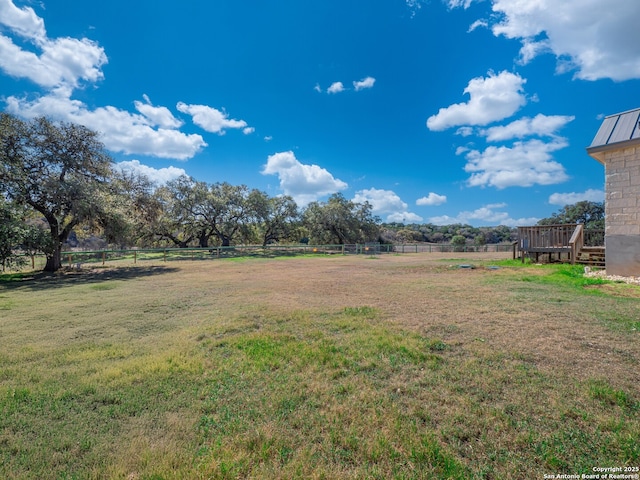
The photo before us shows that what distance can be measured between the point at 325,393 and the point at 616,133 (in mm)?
12431

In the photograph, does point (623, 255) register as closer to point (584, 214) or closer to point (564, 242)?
point (564, 242)

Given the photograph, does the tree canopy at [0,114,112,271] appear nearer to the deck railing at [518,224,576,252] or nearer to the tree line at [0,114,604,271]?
the tree line at [0,114,604,271]

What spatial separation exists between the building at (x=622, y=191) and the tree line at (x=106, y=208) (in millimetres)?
20904

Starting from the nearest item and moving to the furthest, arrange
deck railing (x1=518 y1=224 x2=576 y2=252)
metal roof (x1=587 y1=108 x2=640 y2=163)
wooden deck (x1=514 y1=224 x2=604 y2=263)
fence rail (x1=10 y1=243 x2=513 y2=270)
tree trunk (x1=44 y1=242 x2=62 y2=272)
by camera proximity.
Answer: metal roof (x1=587 y1=108 x2=640 y2=163), wooden deck (x1=514 y1=224 x2=604 y2=263), deck railing (x1=518 y1=224 x2=576 y2=252), tree trunk (x1=44 y1=242 x2=62 y2=272), fence rail (x1=10 y1=243 x2=513 y2=270)

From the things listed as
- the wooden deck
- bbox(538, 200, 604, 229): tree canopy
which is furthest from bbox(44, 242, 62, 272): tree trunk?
bbox(538, 200, 604, 229): tree canopy

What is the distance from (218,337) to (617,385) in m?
4.90

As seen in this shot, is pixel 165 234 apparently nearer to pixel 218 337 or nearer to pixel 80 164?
pixel 80 164

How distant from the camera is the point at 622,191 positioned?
907 centimetres

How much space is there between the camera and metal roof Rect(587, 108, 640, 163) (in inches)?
352

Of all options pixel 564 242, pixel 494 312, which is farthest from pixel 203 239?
pixel 494 312

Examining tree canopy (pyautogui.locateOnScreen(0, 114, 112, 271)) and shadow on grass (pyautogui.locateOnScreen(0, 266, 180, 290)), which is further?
tree canopy (pyautogui.locateOnScreen(0, 114, 112, 271))

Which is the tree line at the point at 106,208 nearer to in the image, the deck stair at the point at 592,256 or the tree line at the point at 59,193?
the tree line at the point at 59,193

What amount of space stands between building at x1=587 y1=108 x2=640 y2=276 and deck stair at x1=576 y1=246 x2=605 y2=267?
7.92 ft

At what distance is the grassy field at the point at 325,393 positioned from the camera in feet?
6.63
